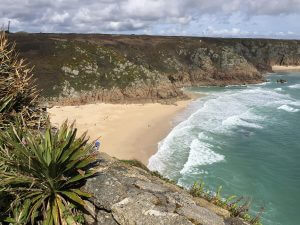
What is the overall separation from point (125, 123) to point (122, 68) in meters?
14.3

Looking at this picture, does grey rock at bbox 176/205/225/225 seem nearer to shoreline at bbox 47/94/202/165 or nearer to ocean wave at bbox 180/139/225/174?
ocean wave at bbox 180/139/225/174

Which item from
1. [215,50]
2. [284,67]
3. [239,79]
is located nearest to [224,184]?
[239,79]

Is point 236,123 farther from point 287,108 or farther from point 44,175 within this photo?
point 44,175

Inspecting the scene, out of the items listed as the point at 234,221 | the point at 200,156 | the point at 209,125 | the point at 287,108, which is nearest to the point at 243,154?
the point at 200,156

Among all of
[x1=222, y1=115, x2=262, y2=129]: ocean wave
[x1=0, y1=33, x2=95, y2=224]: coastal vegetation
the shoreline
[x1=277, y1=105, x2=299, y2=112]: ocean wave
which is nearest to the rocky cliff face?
the shoreline

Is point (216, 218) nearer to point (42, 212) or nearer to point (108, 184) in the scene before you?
point (108, 184)

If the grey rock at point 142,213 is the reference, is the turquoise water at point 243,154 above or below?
below

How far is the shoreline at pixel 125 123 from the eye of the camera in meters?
25.3

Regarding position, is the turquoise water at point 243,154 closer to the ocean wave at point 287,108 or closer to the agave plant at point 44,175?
the ocean wave at point 287,108

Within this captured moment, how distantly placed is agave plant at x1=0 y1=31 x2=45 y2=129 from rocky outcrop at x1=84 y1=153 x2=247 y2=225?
2.08 meters

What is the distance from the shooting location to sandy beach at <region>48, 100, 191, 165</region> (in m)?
25.4

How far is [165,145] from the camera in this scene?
86.3ft

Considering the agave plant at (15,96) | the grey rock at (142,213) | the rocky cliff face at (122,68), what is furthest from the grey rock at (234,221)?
the rocky cliff face at (122,68)

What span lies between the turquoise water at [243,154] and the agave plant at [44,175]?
1034 centimetres
